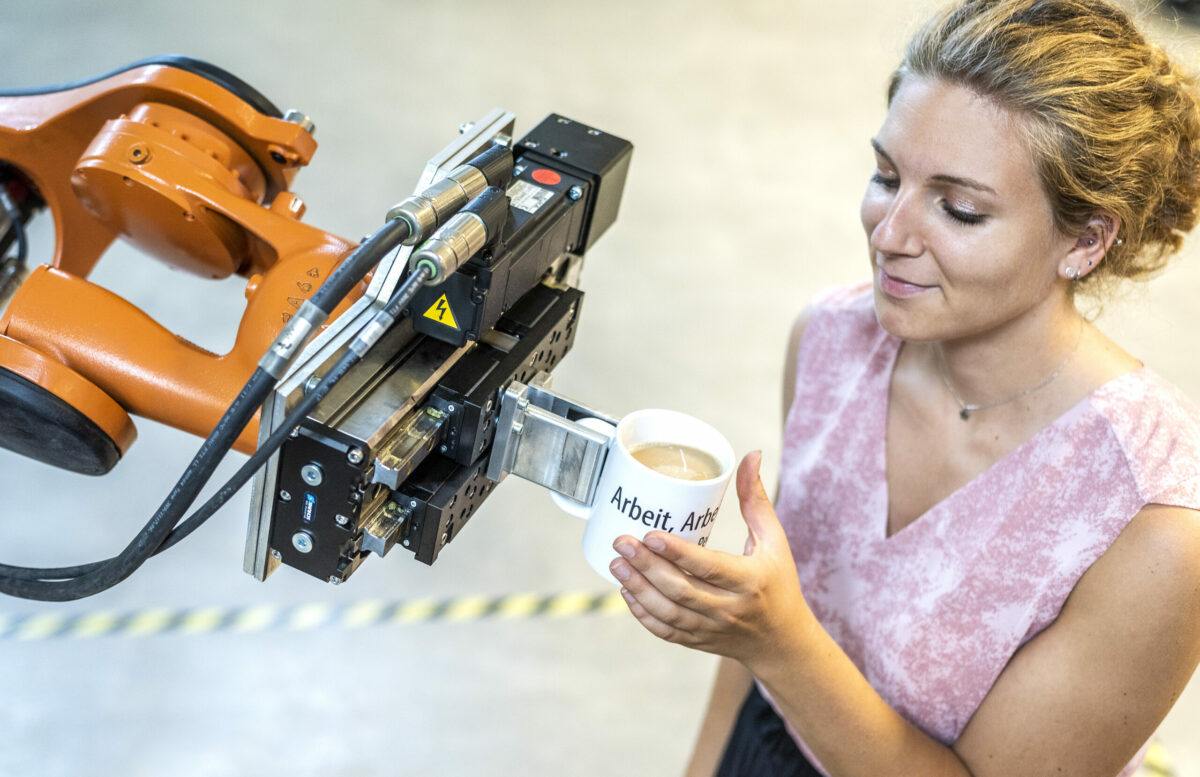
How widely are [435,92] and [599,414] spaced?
135 inches

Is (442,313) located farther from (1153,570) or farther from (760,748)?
(760,748)

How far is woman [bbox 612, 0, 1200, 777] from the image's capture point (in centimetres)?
123

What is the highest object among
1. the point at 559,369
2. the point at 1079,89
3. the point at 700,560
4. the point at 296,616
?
the point at 1079,89

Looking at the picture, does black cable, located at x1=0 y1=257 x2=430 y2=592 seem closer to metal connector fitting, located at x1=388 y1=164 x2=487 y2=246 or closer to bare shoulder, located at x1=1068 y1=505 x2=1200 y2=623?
metal connector fitting, located at x1=388 y1=164 x2=487 y2=246

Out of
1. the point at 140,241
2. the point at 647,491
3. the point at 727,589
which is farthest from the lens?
the point at 140,241

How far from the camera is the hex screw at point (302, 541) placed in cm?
97

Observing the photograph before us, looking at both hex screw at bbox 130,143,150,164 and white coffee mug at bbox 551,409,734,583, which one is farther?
hex screw at bbox 130,143,150,164

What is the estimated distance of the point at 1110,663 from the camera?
128cm

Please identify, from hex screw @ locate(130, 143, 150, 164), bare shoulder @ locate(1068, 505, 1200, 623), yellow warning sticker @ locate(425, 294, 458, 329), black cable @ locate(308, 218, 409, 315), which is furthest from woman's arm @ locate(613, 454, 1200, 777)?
hex screw @ locate(130, 143, 150, 164)

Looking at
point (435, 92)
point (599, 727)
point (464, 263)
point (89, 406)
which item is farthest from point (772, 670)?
point (435, 92)

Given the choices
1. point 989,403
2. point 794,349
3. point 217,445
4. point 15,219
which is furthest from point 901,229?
point 15,219

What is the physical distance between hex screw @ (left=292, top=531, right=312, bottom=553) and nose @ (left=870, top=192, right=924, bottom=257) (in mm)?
715

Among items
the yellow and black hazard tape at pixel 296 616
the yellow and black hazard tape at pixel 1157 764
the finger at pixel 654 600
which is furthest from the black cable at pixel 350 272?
the yellow and black hazard tape at pixel 1157 764

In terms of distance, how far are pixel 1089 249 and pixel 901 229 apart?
25 centimetres
